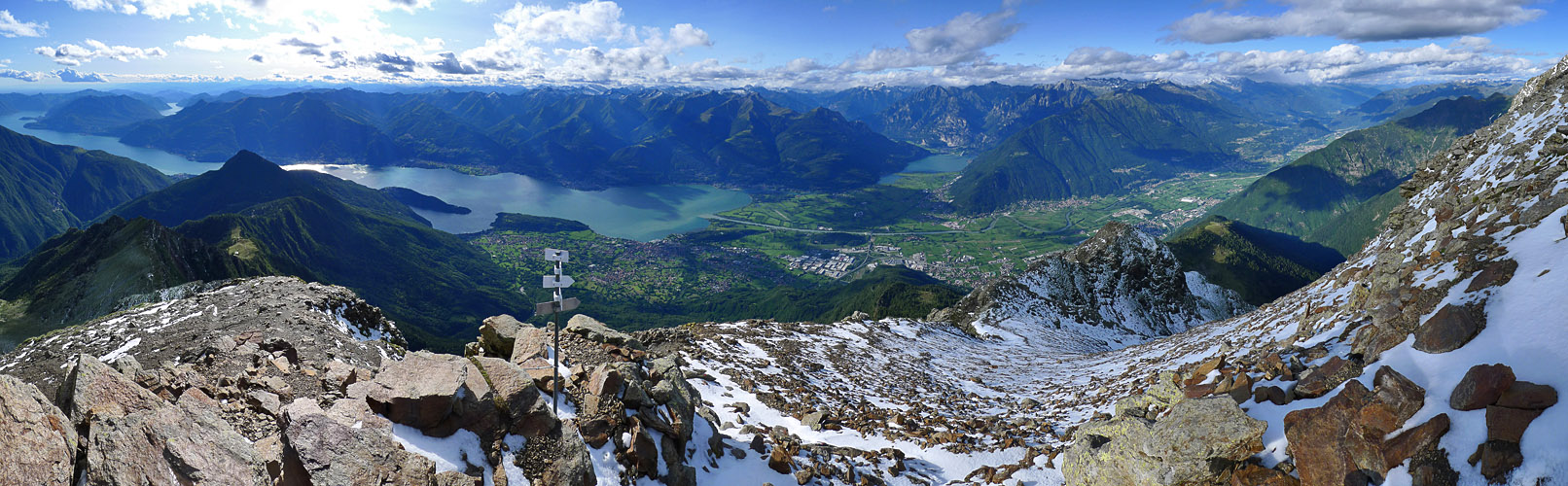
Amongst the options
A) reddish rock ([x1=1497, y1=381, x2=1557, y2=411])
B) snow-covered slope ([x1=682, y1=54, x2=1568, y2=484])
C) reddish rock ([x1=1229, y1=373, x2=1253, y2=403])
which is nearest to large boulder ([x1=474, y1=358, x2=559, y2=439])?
snow-covered slope ([x1=682, y1=54, x2=1568, y2=484])

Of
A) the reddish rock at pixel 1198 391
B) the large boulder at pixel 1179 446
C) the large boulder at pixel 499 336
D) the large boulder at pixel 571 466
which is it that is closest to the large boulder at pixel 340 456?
the large boulder at pixel 571 466

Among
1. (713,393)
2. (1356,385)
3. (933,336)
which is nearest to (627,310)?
(933,336)

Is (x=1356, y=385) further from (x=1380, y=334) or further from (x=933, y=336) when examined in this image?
(x=933, y=336)

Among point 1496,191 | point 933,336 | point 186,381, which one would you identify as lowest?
point 933,336

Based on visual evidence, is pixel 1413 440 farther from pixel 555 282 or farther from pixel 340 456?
pixel 340 456

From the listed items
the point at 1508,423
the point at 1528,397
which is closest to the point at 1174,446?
the point at 1508,423

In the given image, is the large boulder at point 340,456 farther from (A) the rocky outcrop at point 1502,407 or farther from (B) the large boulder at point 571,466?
(A) the rocky outcrop at point 1502,407
